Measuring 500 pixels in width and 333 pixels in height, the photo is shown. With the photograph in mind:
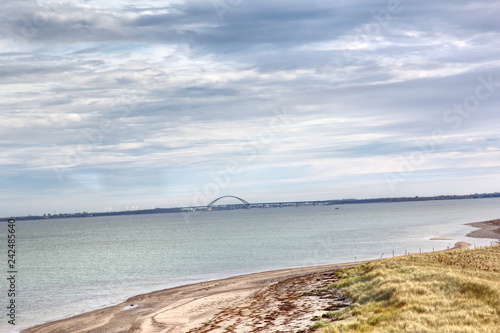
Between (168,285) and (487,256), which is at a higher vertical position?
(487,256)

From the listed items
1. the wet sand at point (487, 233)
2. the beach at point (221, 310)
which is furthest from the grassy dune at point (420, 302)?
the wet sand at point (487, 233)

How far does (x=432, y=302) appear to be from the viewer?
18484 millimetres

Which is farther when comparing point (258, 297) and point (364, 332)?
point (258, 297)

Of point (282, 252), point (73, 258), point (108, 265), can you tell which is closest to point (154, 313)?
point (108, 265)

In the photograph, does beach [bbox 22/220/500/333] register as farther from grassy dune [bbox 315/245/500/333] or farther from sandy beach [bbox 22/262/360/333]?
grassy dune [bbox 315/245/500/333]

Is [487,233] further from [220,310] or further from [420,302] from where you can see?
[420,302]

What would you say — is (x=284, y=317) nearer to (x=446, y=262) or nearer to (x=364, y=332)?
(x=364, y=332)

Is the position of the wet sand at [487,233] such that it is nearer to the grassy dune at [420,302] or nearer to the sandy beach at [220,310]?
the sandy beach at [220,310]

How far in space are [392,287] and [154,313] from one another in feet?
55.3

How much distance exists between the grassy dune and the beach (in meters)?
1.73

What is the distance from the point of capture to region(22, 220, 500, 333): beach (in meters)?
22.4

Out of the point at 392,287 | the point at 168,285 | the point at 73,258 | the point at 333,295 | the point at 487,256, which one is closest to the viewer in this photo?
the point at 392,287

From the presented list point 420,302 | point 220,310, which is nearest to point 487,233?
point 220,310

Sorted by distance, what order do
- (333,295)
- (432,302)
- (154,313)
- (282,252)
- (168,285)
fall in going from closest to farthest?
(432,302) < (333,295) < (154,313) < (168,285) < (282,252)
